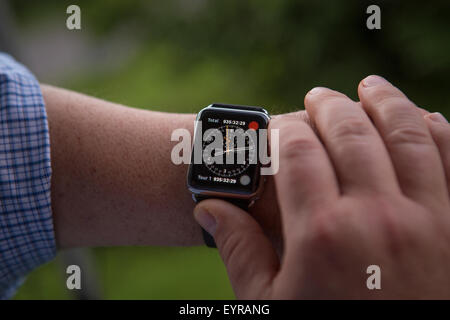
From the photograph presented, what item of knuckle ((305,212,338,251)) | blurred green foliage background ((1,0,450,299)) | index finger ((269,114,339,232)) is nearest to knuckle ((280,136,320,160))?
index finger ((269,114,339,232))

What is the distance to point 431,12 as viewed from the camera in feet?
7.07

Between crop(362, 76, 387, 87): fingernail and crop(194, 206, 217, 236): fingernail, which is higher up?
crop(362, 76, 387, 87): fingernail

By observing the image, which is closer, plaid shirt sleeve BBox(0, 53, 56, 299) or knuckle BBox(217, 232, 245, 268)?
knuckle BBox(217, 232, 245, 268)

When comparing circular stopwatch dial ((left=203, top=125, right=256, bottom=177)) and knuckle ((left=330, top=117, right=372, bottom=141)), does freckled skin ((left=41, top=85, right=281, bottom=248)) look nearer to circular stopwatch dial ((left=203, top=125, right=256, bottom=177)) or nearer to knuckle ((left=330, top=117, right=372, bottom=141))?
circular stopwatch dial ((left=203, top=125, right=256, bottom=177))

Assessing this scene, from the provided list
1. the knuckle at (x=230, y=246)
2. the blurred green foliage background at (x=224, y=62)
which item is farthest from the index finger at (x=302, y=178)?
the blurred green foliage background at (x=224, y=62)

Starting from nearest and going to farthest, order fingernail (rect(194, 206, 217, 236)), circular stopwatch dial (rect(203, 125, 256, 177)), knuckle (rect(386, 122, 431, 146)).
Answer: knuckle (rect(386, 122, 431, 146)) → fingernail (rect(194, 206, 217, 236)) → circular stopwatch dial (rect(203, 125, 256, 177))

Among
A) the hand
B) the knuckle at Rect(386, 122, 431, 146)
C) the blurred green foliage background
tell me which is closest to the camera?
the hand

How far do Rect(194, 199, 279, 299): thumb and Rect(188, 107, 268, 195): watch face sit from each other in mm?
102

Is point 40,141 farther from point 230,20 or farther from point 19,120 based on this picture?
point 230,20

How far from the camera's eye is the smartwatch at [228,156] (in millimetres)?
992

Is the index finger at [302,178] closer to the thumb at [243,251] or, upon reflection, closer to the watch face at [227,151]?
the thumb at [243,251]

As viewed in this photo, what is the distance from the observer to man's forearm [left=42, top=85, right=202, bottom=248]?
1.07 m

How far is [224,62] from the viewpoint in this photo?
276 cm
